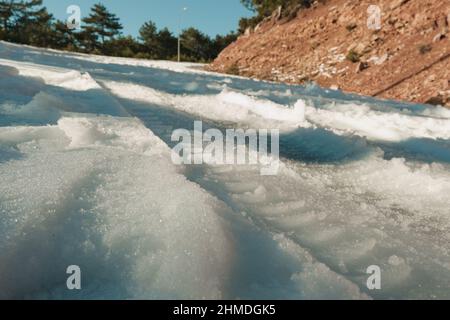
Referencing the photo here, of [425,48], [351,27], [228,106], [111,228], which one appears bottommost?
[111,228]

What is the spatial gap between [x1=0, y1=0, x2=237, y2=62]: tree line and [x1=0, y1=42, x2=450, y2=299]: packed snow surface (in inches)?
1028

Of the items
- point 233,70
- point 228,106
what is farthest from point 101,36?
point 228,106

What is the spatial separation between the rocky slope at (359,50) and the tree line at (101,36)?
35.5ft

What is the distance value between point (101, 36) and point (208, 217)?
3611 cm

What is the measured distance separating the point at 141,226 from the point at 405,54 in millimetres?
11611

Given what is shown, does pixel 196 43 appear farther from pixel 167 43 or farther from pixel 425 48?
pixel 425 48

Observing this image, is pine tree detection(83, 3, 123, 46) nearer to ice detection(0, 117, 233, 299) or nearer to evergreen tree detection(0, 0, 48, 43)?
evergreen tree detection(0, 0, 48, 43)

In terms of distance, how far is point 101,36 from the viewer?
34.7m

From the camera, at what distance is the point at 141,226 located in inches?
62.4

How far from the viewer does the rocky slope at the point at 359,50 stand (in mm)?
10109

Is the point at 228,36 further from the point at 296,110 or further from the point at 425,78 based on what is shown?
the point at 296,110

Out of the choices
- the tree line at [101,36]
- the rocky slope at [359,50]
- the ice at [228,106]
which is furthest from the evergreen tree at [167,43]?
the ice at [228,106]

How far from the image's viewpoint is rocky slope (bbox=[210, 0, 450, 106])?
33.2 feet

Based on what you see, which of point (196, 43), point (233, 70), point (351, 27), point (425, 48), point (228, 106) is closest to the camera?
point (228, 106)
